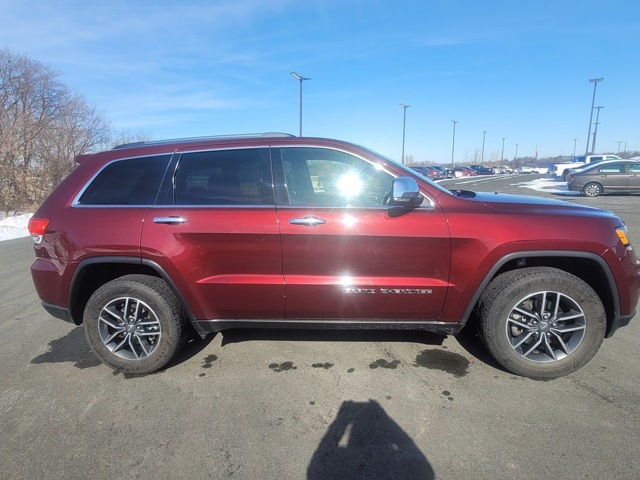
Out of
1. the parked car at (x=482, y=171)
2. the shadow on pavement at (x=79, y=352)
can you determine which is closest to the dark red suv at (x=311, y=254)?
the shadow on pavement at (x=79, y=352)

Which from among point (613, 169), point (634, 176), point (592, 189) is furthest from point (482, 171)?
point (592, 189)

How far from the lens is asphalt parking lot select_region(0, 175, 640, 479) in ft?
6.93

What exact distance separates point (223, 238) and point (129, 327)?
1.12m

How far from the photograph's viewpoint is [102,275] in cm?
322

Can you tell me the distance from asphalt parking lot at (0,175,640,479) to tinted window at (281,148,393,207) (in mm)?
1377

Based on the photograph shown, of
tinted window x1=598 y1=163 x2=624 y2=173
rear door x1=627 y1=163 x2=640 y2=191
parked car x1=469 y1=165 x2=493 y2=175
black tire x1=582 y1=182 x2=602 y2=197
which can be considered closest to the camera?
rear door x1=627 y1=163 x2=640 y2=191

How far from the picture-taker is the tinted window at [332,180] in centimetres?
291

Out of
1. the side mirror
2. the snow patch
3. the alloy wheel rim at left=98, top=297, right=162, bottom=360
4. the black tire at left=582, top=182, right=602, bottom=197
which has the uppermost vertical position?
the side mirror

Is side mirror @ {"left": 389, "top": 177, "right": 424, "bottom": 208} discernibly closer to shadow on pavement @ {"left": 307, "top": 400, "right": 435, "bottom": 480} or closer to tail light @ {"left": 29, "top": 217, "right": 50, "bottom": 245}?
shadow on pavement @ {"left": 307, "top": 400, "right": 435, "bottom": 480}

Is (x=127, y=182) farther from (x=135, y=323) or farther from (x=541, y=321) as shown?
(x=541, y=321)

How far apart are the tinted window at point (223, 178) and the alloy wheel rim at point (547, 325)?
2.17 metres

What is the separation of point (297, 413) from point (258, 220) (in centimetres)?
139

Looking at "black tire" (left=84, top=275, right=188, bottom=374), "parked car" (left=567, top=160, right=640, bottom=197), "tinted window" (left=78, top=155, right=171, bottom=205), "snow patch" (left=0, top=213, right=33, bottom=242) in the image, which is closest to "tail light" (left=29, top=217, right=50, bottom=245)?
"tinted window" (left=78, top=155, right=171, bottom=205)

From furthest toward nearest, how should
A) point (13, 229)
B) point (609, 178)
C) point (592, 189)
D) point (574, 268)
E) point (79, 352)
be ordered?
point (592, 189) → point (609, 178) → point (13, 229) → point (79, 352) → point (574, 268)
